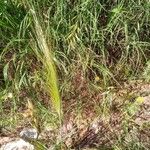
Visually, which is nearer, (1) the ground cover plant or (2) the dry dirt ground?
(2) the dry dirt ground

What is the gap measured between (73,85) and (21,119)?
412mm

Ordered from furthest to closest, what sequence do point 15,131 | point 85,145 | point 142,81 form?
point 142,81 → point 15,131 → point 85,145

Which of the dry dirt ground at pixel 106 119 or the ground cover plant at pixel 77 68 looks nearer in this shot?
the dry dirt ground at pixel 106 119

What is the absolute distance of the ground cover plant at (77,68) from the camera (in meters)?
2.73

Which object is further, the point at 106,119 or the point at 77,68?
the point at 77,68

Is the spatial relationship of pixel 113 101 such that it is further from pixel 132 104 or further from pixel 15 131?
pixel 15 131

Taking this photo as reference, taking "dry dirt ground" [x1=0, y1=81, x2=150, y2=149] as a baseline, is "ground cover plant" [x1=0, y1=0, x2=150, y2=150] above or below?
above

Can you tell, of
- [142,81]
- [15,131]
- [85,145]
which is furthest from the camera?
[142,81]

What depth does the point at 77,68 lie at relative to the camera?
9.34 ft

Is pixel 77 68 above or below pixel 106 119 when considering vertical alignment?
above

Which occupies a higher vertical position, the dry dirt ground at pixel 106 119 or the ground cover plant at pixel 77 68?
the ground cover plant at pixel 77 68

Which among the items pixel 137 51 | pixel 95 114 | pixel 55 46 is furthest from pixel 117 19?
pixel 95 114

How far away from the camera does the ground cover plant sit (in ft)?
8.95

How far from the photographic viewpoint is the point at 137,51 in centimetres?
291
